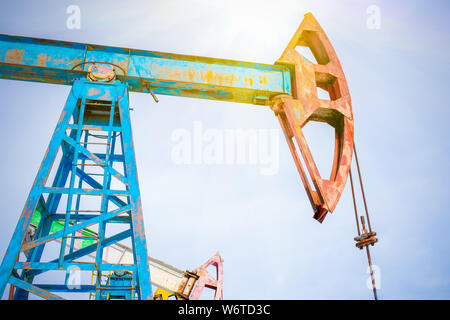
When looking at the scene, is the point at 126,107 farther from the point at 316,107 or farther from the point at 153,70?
the point at 316,107

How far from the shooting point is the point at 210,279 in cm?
1198

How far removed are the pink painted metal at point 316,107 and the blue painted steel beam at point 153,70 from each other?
251 millimetres

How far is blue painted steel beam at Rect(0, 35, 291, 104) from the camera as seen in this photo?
19.6 feet

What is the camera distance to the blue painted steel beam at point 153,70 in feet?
19.6

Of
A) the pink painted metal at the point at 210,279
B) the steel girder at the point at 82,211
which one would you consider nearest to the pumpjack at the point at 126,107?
the steel girder at the point at 82,211

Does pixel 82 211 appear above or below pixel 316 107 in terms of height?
below

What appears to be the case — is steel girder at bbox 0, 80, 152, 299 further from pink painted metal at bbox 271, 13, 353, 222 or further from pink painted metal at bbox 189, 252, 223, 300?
pink painted metal at bbox 189, 252, 223, 300

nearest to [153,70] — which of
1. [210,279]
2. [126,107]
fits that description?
[126,107]

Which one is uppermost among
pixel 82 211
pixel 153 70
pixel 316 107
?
pixel 153 70

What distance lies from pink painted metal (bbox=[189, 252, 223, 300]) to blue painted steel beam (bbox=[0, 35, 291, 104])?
268 inches

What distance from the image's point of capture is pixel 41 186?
488 cm

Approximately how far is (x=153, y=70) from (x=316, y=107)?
2732 mm

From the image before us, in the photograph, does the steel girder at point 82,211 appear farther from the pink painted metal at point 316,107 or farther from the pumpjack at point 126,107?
the pink painted metal at point 316,107

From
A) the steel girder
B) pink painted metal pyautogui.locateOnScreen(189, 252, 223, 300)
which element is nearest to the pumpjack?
the steel girder
